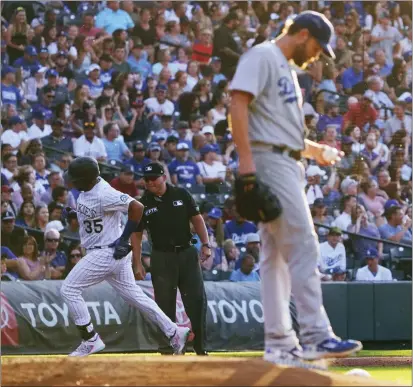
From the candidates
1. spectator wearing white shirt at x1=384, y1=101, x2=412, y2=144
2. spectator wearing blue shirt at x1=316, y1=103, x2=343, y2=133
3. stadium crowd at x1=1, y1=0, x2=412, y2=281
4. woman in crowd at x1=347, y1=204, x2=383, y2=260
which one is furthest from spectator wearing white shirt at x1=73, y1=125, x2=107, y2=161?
spectator wearing white shirt at x1=384, y1=101, x2=412, y2=144

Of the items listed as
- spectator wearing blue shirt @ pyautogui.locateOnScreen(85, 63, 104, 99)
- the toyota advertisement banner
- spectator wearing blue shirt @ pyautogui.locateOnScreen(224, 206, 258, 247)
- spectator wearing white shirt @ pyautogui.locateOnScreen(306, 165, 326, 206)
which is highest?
spectator wearing blue shirt @ pyautogui.locateOnScreen(85, 63, 104, 99)

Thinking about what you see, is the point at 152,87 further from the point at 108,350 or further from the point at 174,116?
the point at 108,350

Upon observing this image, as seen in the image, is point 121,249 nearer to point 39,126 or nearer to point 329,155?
point 329,155

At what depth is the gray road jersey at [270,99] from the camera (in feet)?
21.2

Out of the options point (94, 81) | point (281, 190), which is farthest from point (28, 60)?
point (281, 190)

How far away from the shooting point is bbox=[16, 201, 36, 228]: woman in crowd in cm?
1470

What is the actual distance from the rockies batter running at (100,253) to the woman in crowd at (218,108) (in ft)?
22.4

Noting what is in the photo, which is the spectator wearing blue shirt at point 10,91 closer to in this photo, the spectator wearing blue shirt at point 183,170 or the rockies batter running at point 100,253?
the spectator wearing blue shirt at point 183,170

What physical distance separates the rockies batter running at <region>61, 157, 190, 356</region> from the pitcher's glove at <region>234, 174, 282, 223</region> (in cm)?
381

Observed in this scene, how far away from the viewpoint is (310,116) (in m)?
17.3

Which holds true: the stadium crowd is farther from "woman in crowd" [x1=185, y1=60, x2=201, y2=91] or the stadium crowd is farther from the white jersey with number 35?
the white jersey with number 35

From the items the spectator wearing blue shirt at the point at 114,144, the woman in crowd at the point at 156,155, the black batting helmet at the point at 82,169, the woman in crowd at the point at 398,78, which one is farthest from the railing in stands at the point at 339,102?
the black batting helmet at the point at 82,169

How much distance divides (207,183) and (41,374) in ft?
32.6

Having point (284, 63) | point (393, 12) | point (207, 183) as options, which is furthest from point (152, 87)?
point (284, 63)
